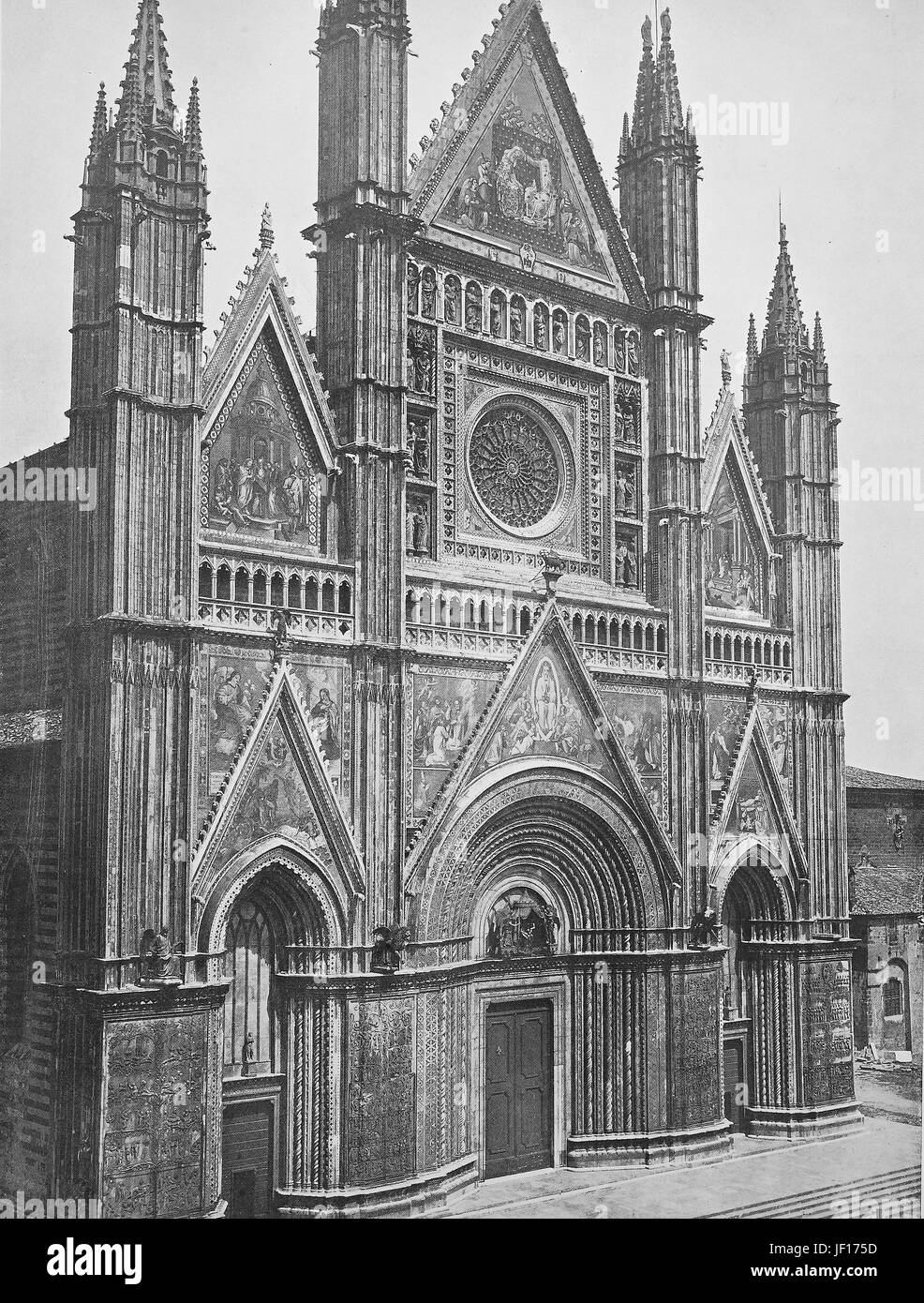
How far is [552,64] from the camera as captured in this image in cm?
2203

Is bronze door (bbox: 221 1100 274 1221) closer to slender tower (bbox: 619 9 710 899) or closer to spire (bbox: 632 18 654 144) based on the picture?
slender tower (bbox: 619 9 710 899)

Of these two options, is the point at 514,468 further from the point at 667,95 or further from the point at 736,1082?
the point at 736,1082

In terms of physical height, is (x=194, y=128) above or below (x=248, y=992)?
above

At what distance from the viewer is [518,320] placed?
21.8 meters

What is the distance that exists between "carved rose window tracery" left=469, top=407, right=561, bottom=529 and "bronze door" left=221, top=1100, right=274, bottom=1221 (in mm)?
9181

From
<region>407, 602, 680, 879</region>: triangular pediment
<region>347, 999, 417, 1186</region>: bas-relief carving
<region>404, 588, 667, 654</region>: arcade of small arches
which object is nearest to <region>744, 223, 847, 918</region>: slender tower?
<region>404, 588, 667, 654</region>: arcade of small arches

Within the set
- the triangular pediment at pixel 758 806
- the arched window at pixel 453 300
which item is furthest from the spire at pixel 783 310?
the arched window at pixel 453 300

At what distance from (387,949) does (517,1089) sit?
4.06 m

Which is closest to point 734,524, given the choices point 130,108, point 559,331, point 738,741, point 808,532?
point 808,532

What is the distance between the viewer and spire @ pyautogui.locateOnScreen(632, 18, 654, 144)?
77.5 ft

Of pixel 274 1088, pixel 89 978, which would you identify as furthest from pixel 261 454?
pixel 274 1088

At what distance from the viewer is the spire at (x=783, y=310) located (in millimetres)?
25625

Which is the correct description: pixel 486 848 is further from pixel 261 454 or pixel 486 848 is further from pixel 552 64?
pixel 552 64

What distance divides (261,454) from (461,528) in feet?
11.5
